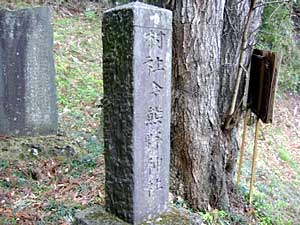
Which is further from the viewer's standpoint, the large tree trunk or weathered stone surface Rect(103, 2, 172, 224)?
the large tree trunk

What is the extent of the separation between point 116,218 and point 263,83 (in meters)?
2.46

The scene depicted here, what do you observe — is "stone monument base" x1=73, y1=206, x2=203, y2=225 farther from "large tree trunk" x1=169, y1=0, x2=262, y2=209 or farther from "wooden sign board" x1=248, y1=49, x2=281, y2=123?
"wooden sign board" x1=248, y1=49, x2=281, y2=123

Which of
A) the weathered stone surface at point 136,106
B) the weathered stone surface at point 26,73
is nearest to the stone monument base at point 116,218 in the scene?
the weathered stone surface at point 136,106

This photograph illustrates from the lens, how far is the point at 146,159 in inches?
99.3

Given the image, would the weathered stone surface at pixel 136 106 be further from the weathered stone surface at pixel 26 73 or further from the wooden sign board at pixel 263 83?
the weathered stone surface at pixel 26 73

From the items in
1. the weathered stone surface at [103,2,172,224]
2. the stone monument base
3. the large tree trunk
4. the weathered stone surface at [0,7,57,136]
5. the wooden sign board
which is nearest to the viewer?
the weathered stone surface at [103,2,172,224]

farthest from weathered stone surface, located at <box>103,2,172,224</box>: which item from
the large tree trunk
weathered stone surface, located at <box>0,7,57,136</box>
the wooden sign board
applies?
weathered stone surface, located at <box>0,7,57,136</box>

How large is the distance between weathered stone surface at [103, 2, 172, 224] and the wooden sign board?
6.45ft

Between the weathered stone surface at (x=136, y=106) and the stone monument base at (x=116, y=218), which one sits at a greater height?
the weathered stone surface at (x=136, y=106)

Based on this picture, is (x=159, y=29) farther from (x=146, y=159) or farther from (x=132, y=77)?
(x=146, y=159)

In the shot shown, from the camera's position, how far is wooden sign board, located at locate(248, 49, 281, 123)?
4.15 metres

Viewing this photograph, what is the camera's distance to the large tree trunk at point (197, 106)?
3555mm

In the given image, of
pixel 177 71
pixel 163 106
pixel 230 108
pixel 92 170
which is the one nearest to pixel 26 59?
pixel 92 170

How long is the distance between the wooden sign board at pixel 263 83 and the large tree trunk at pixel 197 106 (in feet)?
1.82
